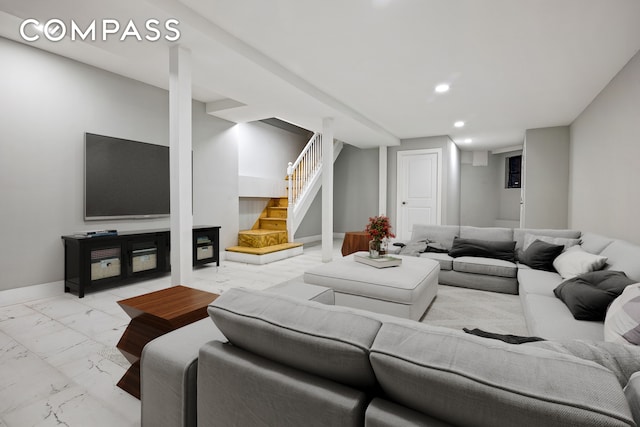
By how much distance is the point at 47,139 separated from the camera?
3.53m

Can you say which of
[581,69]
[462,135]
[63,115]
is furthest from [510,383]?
[462,135]

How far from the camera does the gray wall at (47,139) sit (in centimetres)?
328

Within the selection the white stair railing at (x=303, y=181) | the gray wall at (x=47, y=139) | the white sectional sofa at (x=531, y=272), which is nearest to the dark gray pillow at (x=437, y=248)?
the white sectional sofa at (x=531, y=272)

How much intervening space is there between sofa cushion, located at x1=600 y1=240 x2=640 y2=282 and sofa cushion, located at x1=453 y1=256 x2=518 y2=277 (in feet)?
2.97

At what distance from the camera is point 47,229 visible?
355 cm

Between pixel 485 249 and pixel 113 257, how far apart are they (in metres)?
4.50

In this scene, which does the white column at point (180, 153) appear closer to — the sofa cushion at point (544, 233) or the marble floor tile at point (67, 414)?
the marble floor tile at point (67, 414)

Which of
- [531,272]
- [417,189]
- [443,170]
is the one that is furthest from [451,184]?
[531,272]

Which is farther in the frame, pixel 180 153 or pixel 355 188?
pixel 355 188

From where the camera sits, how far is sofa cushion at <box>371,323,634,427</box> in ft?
1.90

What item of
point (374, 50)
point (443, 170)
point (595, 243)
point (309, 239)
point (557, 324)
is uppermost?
point (374, 50)

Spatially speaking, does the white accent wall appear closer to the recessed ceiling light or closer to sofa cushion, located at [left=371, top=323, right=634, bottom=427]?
the recessed ceiling light

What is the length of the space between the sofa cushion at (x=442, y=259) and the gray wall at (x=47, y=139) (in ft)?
13.1

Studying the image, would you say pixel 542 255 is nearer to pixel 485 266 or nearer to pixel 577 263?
pixel 485 266
